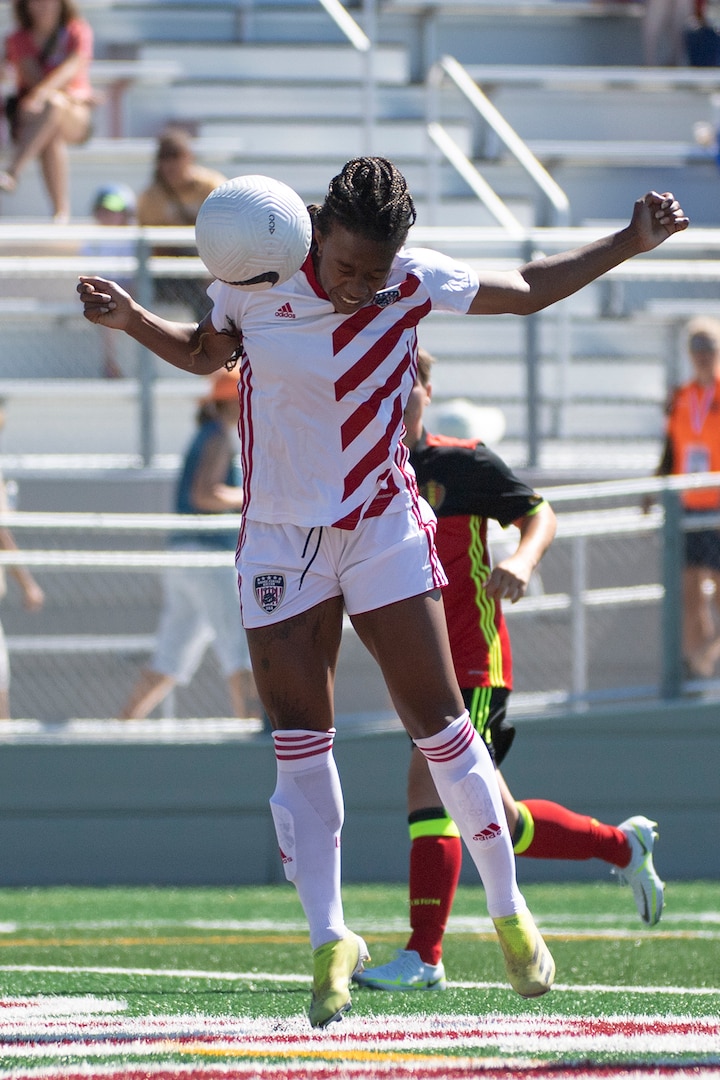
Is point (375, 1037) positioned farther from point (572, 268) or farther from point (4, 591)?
point (4, 591)

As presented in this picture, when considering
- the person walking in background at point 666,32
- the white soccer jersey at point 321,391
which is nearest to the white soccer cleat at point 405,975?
the white soccer jersey at point 321,391

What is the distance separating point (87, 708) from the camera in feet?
27.4

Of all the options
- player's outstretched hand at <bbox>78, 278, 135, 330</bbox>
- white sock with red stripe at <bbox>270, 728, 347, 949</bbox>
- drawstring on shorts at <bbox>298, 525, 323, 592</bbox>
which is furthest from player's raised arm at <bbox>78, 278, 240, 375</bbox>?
white sock with red stripe at <bbox>270, 728, 347, 949</bbox>

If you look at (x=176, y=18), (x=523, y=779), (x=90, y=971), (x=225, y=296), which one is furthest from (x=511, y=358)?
(x=225, y=296)

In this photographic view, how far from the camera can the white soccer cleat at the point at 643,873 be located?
17.6 feet

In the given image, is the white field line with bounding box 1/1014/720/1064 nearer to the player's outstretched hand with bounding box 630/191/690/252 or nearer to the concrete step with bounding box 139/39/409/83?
the player's outstretched hand with bounding box 630/191/690/252

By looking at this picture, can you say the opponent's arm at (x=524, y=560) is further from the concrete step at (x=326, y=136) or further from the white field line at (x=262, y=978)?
the concrete step at (x=326, y=136)

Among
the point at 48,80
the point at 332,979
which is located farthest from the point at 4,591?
the point at 48,80

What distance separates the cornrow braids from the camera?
12.5 ft

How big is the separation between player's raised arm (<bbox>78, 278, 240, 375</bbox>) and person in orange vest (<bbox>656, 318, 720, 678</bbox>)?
4.83 meters

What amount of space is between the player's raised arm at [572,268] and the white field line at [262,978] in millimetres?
1868

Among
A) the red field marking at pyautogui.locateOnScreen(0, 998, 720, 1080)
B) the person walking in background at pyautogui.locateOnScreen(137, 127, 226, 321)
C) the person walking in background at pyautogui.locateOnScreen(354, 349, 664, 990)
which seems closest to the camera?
the red field marking at pyautogui.locateOnScreen(0, 998, 720, 1080)

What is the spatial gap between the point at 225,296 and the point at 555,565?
5008mm

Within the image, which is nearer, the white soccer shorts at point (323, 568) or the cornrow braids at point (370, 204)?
the cornrow braids at point (370, 204)
